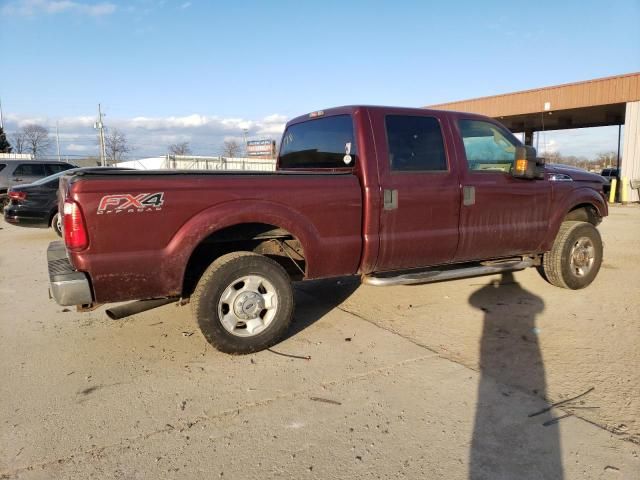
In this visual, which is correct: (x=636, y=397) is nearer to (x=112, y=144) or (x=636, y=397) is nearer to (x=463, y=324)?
(x=463, y=324)

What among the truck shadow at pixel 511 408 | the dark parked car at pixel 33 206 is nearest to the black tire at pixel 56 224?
the dark parked car at pixel 33 206

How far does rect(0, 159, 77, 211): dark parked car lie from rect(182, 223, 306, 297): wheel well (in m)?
13.9

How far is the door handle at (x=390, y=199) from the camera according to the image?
13.7ft

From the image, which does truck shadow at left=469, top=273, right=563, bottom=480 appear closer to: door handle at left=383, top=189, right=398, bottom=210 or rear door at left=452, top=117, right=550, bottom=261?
rear door at left=452, top=117, right=550, bottom=261

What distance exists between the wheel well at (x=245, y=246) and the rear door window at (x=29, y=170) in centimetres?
1437

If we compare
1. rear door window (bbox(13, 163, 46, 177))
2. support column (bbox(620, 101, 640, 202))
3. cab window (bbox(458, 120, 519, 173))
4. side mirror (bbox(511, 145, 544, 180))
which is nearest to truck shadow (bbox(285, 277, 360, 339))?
cab window (bbox(458, 120, 519, 173))

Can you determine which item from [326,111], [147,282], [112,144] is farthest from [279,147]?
[112,144]

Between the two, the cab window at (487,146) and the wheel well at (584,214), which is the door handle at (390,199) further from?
the wheel well at (584,214)

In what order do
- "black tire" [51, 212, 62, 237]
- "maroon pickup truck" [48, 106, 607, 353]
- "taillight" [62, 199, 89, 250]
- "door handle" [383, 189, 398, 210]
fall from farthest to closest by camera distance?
"black tire" [51, 212, 62, 237]
"door handle" [383, 189, 398, 210]
"maroon pickup truck" [48, 106, 607, 353]
"taillight" [62, 199, 89, 250]

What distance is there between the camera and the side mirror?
15.9 ft

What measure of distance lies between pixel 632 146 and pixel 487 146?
67.2 feet

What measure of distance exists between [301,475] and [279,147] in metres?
4.20

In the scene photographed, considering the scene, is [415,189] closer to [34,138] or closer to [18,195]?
[18,195]

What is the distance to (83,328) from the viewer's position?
14.7ft
